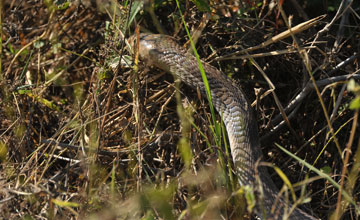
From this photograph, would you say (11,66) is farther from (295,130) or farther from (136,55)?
(295,130)

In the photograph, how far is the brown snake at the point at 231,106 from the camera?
2.29m

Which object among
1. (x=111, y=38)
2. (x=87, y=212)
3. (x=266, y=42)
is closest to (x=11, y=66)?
(x=111, y=38)

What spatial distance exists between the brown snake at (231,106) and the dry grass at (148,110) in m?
0.09

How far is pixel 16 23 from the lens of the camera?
11.5 ft

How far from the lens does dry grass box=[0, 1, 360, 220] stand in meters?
2.31

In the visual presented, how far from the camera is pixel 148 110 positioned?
113 inches

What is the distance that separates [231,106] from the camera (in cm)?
267

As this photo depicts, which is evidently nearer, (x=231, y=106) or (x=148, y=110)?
(x=231, y=106)

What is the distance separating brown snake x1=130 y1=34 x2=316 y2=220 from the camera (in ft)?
7.53

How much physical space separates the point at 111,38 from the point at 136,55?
9.7 inches

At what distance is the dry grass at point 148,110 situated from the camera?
231cm

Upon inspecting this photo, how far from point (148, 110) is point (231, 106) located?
Result: 1.67 ft

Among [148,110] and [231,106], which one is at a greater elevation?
[231,106]

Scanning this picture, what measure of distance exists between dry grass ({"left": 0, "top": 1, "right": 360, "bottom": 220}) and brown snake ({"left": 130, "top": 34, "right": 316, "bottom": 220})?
3.7 inches
